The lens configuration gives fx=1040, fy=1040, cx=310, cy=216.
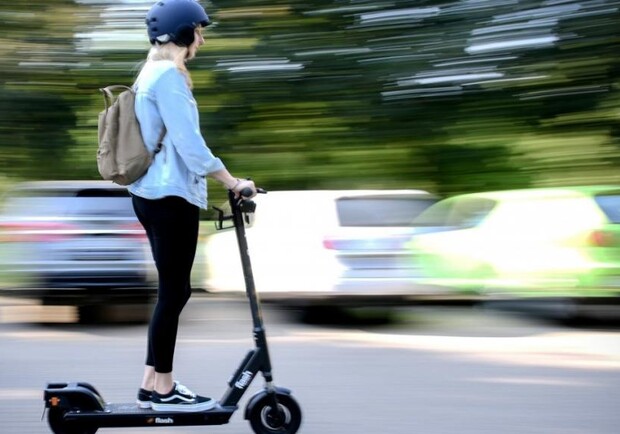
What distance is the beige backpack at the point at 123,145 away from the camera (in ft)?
13.6

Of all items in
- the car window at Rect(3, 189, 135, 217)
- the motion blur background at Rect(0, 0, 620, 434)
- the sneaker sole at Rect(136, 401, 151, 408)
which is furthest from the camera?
the motion blur background at Rect(0, 0, 620, 434)

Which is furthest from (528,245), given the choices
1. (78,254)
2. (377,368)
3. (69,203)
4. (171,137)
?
(171,137)

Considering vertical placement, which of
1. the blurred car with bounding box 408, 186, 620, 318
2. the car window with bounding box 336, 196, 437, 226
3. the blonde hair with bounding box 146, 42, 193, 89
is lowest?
the blurred car with bounding box 408, 186, 620, 318

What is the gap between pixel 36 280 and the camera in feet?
29.8

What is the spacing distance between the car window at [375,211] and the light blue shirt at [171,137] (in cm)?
523

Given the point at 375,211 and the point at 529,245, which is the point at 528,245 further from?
the point at 375,211

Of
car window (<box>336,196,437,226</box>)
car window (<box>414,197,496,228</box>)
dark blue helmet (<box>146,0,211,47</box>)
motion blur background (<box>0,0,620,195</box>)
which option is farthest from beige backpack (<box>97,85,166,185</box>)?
motion blur background (<box>0,0,620,195</box>)

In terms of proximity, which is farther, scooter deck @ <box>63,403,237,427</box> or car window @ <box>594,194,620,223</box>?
car window @ <box>594,194,620,223</box>

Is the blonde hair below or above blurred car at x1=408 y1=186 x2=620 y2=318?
above

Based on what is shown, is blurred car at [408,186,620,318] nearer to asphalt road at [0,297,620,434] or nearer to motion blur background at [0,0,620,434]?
asphalt road at [0,297,620,434]

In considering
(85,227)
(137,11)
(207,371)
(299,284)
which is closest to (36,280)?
(85,227)

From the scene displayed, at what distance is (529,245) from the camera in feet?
30.9

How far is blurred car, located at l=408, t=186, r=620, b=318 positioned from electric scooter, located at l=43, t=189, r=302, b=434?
17.1 ft

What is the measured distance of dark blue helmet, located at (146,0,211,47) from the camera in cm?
421
